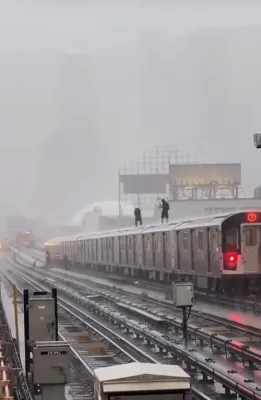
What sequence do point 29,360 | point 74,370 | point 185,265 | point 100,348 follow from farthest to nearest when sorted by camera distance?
point 185,265 → point 100,348 → point 74,370 → point 29,360

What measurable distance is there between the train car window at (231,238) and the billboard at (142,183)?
64254 millimetres

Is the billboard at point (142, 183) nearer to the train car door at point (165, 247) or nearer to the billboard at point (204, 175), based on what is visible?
the billboard at point (204, 175)

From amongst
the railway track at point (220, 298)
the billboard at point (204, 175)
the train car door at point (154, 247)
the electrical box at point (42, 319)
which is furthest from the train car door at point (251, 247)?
the billboard at point (204, 175)

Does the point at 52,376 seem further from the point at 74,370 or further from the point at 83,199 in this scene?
the point at 83,199

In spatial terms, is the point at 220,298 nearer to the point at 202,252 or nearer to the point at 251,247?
the point at 202,252

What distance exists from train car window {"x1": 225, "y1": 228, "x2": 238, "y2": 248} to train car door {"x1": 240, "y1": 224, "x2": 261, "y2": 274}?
18cm

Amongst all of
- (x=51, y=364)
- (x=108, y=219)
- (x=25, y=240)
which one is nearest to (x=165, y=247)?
(x=51, y=364)

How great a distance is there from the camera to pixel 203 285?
25.9m

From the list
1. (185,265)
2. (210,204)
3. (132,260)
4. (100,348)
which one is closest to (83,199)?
(210,204)

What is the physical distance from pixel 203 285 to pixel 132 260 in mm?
11659

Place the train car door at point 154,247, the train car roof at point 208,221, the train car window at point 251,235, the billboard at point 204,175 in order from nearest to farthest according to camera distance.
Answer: the train car window at point 251,235
the train car roof at point 208,221
the train car door at point 154,247
the billboard at point 204,175

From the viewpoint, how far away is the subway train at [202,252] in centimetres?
2356

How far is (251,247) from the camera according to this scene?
23.8 meters

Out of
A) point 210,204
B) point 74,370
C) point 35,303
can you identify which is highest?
point 210,204
